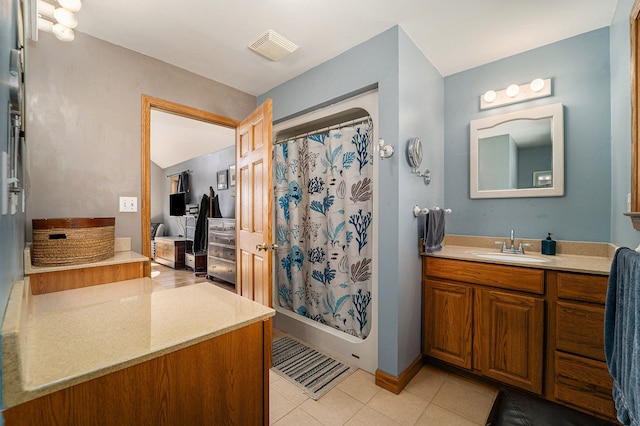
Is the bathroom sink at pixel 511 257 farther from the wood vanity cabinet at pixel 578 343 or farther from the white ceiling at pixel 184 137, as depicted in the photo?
the white ceiling at pixel 184 137

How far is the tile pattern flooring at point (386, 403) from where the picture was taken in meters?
1.60

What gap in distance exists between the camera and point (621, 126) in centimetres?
164

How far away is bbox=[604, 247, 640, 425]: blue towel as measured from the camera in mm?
800

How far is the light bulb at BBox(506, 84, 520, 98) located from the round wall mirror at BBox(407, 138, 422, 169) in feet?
3.11

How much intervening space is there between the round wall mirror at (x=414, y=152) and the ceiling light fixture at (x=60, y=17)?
211 centimetres

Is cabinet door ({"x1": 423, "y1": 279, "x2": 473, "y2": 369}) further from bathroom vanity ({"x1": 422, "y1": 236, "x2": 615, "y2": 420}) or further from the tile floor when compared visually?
the tile floor

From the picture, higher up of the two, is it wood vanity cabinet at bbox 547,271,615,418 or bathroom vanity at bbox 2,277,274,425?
bathroom vanity at bbox 2,277,274,425

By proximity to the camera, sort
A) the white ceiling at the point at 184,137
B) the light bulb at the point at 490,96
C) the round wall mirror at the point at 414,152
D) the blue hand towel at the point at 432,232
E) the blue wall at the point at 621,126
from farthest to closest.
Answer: the white ceiling at the point at 184,137, the light bulb at the point at 490,96, the blue hand towel at the point at 432,232, the round wall mirror at the point at 414,152, the blue wall at the point at 621,126

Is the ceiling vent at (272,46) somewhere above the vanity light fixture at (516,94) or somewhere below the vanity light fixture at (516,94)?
above

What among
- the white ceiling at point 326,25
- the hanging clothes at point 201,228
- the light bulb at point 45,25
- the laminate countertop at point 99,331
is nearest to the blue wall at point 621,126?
the white ceiling at point 326,25

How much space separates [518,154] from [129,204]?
3.17 metres

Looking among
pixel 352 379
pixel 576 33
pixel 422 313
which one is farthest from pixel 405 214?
pixel 576 33

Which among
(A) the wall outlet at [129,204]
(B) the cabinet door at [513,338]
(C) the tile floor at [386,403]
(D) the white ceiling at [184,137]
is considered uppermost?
(D) the white ceiling at [184,137]

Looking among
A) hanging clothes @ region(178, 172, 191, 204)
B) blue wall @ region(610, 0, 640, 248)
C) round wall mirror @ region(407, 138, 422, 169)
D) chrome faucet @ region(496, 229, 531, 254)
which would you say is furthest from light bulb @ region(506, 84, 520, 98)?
hanging clothes @ region(178, 172, 191, 204)
